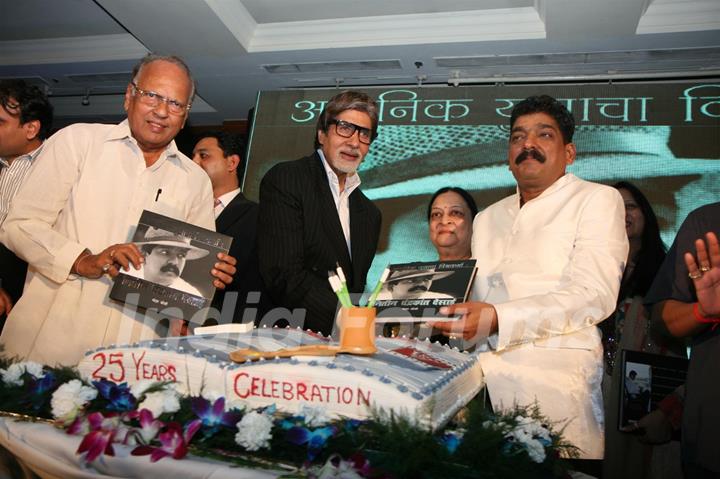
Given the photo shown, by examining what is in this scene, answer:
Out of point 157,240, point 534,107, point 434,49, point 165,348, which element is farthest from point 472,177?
point 165,348

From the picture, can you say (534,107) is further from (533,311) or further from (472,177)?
(472,177)

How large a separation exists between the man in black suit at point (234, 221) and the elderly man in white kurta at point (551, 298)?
104 centimetres

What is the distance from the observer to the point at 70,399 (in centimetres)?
136

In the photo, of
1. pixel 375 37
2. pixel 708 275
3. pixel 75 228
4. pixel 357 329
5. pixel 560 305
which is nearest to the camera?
pixel 357 329

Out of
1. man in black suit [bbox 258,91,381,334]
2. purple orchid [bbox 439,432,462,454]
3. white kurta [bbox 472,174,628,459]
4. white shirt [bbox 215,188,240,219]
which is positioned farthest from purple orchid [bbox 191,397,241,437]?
white shirt [bbox 215,188,240,219]

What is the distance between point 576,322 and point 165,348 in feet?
4.38

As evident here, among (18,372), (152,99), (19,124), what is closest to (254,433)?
(18,372)

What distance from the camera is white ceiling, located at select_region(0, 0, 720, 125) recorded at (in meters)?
5.15

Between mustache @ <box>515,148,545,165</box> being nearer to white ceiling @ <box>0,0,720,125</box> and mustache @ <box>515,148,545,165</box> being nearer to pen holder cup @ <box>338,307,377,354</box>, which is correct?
pen holder cup @ <box>338,307,377,354</box>

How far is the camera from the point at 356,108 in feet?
9.48

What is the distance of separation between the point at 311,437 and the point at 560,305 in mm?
1174

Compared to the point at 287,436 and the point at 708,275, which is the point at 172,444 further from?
the point at 708,275

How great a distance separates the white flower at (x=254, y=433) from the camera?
1.22m

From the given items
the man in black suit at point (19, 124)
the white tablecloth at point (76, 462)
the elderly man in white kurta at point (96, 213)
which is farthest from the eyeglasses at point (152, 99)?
the white tablecloth at point (76, 462)
